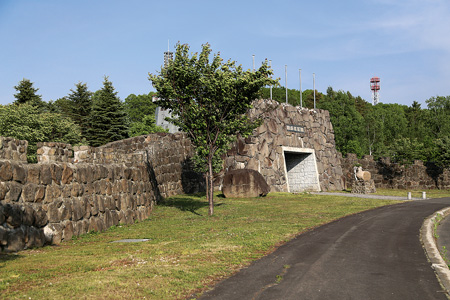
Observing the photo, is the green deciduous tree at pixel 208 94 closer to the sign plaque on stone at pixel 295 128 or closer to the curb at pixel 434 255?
the curb at pixel 434 255

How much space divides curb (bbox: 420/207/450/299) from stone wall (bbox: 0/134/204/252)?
11.0 m

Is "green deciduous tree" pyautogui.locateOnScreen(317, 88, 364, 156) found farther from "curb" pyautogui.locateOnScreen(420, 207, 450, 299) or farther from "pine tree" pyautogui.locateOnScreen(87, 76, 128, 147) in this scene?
"curb" pyautogui.locateOnScreen(420, 207, 450, 299)

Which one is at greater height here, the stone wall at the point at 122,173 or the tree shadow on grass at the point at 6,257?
the stone wall at the point at 122,173

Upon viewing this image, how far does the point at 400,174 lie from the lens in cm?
4672

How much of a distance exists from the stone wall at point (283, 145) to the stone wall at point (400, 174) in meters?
2.48

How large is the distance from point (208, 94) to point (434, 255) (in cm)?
1268

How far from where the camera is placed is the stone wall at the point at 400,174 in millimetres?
46719

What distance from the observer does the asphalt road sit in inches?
301

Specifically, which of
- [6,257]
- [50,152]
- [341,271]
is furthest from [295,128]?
[6,257]

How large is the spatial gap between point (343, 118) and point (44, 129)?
59.8 meters

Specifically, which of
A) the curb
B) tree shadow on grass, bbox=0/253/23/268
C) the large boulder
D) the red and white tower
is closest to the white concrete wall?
the large boulder

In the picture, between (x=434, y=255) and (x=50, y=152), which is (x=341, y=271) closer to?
(x=434, y=255)

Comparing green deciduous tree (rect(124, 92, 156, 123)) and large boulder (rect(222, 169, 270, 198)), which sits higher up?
green deciduous tree (rect(124, 92, 156, 123))

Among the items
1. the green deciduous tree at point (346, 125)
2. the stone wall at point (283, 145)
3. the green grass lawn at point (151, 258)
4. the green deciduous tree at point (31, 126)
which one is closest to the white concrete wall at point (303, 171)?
the stone wall at point (283, 145)
